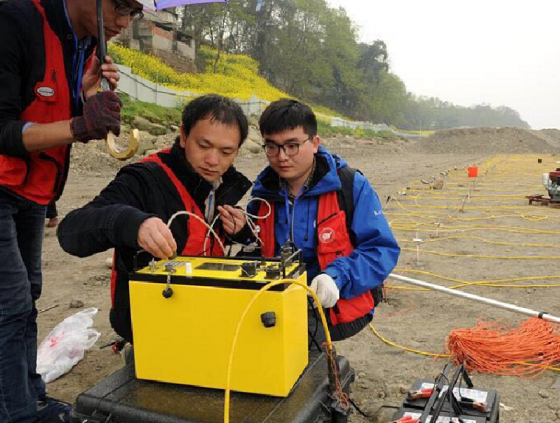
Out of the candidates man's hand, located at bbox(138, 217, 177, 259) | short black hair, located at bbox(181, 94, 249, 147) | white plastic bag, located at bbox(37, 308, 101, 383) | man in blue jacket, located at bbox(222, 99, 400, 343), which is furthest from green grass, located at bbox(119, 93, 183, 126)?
man's hand, located at bbox(138, 217, 177, 259)

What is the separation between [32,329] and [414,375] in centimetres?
221

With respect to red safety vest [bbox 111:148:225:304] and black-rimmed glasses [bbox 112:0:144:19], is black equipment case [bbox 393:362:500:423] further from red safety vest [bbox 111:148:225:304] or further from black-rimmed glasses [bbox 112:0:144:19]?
black-rimmed glasses [bbox 112:0:144:19]

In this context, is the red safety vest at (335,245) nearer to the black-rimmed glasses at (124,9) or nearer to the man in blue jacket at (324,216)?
the man in blue jacket at (324,216)

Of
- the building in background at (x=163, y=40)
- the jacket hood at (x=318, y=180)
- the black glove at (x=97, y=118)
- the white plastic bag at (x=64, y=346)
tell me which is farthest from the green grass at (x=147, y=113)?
the black glove at (x=97, y=118)

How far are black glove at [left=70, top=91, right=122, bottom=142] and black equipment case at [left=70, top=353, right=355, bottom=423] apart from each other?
33.9 inches

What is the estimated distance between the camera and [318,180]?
2.60m

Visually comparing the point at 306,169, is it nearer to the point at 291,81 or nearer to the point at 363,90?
the point at 291,81

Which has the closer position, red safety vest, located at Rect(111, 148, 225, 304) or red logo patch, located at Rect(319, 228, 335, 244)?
red safety vest, located at Rect(111, 148, 225, 304)

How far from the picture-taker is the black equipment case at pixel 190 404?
1.57m

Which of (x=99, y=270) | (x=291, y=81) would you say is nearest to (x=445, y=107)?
(x=291, y=81)

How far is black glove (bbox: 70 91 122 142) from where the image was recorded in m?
1.84

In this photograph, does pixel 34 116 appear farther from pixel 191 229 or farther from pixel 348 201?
pixel 348 201

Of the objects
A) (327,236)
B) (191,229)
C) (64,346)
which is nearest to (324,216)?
(327,236)

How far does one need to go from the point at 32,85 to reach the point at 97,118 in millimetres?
377
